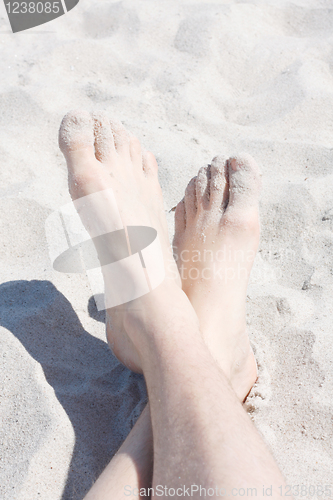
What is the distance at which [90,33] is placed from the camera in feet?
6.66

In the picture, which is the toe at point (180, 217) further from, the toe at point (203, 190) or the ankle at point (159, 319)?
the ankle at point (159, 319)

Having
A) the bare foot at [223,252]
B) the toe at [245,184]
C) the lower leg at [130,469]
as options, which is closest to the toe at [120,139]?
the bare foot at [223,252]

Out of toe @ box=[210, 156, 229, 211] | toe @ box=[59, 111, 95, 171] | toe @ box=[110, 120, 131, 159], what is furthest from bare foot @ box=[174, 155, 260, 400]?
toe @ box=[59, 111, 95, 171]

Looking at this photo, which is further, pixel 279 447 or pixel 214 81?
pixel 214 81

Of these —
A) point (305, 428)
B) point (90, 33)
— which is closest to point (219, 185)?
point (305, 428)

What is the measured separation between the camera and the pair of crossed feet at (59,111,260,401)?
3.67 ft

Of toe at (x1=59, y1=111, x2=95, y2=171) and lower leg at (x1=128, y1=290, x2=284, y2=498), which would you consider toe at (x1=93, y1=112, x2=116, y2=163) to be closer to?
toe at (x1=59, y1=111, x2=95, y2=171)

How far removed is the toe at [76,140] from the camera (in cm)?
125

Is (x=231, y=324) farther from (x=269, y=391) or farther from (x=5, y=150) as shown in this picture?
(x=5, y=150)

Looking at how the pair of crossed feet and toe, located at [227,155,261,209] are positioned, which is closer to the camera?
the pair of crossed feet

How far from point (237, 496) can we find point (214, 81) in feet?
5.33

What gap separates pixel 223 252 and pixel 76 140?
554mm

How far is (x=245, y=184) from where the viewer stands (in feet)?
4.30

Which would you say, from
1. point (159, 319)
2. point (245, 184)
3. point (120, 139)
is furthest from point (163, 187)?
point (159, 319)
